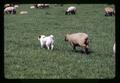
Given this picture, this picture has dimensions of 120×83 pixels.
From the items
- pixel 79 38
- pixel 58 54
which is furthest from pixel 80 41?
pixel 58 54

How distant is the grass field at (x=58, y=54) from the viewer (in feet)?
28.8

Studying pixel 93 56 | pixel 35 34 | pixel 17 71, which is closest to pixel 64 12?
pixel 35 34

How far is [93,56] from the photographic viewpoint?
1037 centimetres

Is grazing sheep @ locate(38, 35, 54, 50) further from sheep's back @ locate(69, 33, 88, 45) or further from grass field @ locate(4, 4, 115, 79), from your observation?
sheep's back @ locate(69, 33, 88, 45)

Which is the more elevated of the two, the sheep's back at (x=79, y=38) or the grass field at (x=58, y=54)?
the sheep's back at (x=79, y=38)

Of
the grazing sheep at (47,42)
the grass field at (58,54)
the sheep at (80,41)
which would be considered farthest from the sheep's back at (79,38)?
the grazing sheep at (47,42)

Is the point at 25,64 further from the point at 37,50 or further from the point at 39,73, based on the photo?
the point at 37,50

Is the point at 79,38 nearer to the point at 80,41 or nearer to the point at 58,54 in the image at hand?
the point at 80,41

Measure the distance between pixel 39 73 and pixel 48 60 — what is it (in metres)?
1.18

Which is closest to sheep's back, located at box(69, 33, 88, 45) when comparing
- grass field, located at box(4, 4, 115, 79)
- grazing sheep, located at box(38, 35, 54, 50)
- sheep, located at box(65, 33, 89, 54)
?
sheep, located at box(65, 33, 89, 54)

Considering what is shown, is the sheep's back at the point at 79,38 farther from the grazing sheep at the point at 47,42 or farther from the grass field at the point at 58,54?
the grazing sheep at the point at 47,42

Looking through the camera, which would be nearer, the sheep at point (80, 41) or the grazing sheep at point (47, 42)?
the sheep at point (80, 41)

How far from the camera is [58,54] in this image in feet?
34.5

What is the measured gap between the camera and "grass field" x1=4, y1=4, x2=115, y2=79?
8781 mm
